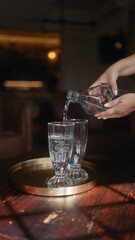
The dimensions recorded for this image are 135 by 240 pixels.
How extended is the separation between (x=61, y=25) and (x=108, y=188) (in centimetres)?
591

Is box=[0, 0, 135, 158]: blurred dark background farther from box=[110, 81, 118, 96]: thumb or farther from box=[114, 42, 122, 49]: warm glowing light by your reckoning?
box=[110, 81, 118, 96]: thumb

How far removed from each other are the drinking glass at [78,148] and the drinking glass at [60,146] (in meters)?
0.05

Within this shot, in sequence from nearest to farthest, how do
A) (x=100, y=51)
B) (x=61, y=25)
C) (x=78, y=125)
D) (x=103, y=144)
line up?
(x=78, y=125), (x=103, y=144), (x=100, y=51), (x=61, y=25)

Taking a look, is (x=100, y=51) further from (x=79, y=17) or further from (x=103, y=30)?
(x=79, y=17)

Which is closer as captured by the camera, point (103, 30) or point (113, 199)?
point (113, 199)

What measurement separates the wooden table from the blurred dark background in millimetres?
3953

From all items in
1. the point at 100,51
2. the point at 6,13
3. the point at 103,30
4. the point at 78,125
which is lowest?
the point at 78,125

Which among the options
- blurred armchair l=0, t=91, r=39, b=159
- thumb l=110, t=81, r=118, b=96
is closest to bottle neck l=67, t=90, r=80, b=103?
thumb l=110, t=81, r=118, b=96

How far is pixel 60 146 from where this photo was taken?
76 cm

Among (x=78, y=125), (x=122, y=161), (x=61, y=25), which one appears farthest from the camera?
(x=61, y=25)

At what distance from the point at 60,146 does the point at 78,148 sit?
0.11m

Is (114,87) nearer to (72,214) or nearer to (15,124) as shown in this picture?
(72,214)

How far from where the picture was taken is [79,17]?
20.4 ft

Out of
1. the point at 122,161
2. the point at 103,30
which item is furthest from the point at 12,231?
the point at 103,30
